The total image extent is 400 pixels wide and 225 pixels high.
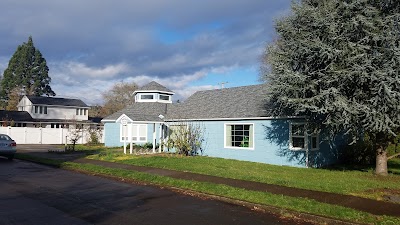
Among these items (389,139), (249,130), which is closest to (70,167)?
(249,130)

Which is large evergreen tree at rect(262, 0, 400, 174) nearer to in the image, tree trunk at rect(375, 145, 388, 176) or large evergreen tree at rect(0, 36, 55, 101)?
tree trunk at rect(375, 145, 388, 176)

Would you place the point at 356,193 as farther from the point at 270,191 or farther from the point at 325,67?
the point at 325,67

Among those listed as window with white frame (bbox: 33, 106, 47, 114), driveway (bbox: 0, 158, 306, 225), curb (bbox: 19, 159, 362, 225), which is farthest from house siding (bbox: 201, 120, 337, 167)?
window with white frame (bbox: 33, 106, 47, 114)

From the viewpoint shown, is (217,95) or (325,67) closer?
(325,67)

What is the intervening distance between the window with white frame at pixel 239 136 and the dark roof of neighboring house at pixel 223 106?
64 centimetres

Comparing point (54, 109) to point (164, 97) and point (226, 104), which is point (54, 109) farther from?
point (226, 104)

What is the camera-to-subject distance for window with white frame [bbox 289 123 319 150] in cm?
1805

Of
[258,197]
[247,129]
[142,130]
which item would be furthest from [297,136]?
[142,130]

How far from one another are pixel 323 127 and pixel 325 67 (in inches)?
112

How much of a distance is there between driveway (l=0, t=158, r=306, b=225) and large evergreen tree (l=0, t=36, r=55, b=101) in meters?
76.1

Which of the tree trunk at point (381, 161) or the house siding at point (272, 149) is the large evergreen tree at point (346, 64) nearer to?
the tree trunk at point (381, 161)

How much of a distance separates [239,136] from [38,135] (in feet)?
92.0

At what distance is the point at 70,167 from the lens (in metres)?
18.0

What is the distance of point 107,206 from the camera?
918 cm
